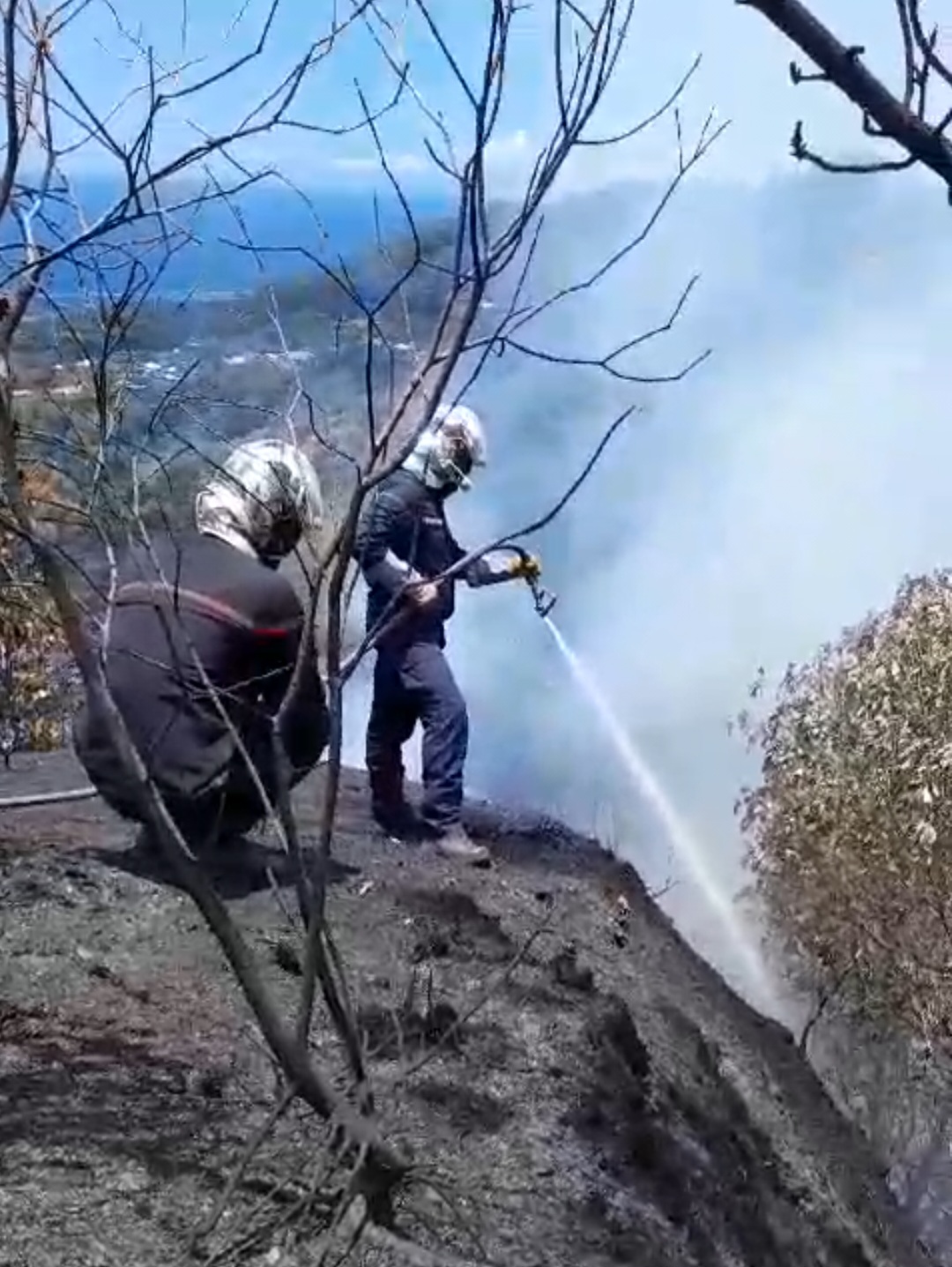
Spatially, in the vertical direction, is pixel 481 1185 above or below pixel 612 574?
below

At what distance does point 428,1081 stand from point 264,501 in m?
1.73

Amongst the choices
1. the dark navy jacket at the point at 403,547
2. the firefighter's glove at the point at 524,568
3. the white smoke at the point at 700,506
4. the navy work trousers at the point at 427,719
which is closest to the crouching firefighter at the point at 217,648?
the dark navy jacket at the point at 403,547

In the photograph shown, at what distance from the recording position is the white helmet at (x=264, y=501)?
5285 mm

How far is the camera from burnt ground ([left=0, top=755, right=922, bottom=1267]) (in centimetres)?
484

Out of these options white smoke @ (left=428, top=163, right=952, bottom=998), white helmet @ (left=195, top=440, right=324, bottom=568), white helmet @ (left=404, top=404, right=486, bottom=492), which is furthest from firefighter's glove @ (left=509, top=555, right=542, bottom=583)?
white smoke @ (left=428, top=163, right=952, bottom=998)

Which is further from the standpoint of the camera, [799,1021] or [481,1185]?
[799,1021]

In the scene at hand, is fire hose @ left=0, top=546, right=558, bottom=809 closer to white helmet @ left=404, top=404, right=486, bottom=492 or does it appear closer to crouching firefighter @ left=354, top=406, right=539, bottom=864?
crouching firefighter @ left=354, top=406, right=539, bottom=864

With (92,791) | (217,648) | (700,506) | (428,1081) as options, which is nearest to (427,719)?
(217,648)

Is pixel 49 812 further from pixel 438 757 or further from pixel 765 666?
pixel 765 666

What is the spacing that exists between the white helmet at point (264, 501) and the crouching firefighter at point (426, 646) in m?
0.43

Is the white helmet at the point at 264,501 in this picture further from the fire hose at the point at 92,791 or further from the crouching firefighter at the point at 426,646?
the fire hose at the point at 92,791

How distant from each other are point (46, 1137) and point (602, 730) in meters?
21.3

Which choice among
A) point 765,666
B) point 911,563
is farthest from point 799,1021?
point 911,563

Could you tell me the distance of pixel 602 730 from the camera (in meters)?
26.2
